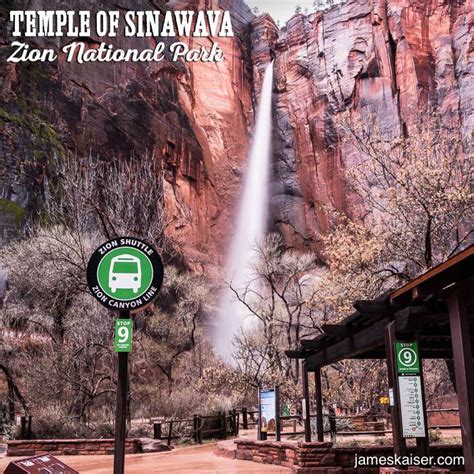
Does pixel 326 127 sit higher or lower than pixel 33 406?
higher

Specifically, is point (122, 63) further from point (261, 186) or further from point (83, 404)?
point (83, 404)

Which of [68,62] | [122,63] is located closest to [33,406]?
[68,62]

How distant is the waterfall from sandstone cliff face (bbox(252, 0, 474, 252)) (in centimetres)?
107

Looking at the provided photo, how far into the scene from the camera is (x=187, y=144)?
44062 millimetres

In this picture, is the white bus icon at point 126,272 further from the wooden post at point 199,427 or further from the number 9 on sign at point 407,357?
the wooden post at point 199,427

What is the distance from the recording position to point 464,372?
6.40 meters

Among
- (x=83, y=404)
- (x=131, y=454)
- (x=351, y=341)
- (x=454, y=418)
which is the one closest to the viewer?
(x=351, y=341)

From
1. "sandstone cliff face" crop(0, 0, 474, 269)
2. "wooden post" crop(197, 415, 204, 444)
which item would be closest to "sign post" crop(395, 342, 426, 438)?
"wooden post" crop(197, 415, 204, 444)

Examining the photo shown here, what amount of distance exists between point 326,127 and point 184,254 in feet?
55.8

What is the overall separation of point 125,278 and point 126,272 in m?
0.05

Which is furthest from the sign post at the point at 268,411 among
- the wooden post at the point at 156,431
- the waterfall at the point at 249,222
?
the waterfall at the point at 249,222

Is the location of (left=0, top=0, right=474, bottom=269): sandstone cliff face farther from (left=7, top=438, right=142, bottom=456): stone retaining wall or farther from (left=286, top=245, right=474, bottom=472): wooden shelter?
(left=286, top=245, right=474, bottom=472): wooden shelter

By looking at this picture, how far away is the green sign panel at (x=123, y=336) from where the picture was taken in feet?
16.8

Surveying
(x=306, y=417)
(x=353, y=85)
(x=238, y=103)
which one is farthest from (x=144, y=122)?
(x=306, y=417)
